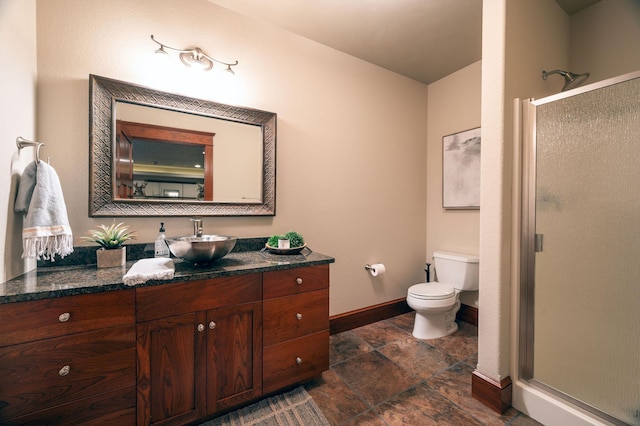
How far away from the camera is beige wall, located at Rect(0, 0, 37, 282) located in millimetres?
1104

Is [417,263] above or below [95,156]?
below

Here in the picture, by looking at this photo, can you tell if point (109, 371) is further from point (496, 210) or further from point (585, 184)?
point (585, 184)

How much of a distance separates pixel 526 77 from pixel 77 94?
2.66 meters

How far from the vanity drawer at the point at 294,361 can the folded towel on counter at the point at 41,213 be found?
1.17 m

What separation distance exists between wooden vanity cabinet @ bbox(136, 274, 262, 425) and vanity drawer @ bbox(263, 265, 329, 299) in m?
0.06

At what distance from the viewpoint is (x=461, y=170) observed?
2584 millimetres

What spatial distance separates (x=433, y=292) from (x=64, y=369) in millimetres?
2328

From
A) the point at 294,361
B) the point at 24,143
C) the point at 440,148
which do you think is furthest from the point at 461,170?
the point at 24,143

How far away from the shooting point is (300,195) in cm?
214

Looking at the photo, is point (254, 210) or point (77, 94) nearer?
point (77, 94)

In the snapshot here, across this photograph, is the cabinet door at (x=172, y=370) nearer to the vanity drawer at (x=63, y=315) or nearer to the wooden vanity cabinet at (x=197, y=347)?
the wooden vanity cabinet at (x=197, y=347)

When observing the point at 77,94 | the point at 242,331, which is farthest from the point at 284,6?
the point at 242,331

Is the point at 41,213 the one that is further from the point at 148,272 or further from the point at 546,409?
the point at 546,409

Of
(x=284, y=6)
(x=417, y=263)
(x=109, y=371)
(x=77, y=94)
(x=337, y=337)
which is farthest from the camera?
(x=417, y=263)
